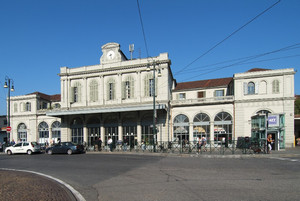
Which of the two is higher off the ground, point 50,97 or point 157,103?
point 50,97

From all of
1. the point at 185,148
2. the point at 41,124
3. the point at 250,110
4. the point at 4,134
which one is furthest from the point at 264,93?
the point at 4,134

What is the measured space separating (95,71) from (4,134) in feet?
94.8

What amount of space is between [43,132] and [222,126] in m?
30.6

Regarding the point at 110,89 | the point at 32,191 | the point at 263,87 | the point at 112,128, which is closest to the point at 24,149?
the point at 112,128

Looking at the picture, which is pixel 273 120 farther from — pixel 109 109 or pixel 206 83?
pixel 109 109

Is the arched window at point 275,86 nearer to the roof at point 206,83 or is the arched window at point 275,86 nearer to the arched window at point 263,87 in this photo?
the arched window at point 263,87

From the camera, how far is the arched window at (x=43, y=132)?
131 feet

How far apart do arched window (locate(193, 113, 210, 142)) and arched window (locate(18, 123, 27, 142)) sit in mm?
30552

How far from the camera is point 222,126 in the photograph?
30.5 meters

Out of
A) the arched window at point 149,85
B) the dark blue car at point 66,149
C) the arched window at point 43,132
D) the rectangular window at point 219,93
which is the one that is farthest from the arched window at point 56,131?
the rectangular window at point 219,93

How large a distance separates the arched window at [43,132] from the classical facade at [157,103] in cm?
34

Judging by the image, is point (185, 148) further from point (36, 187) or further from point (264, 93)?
point (36, 187)

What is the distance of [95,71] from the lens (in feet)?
115

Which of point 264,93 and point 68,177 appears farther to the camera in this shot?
point 264,93
